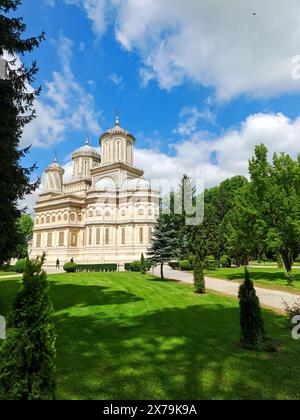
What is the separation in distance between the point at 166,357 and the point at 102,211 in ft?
139

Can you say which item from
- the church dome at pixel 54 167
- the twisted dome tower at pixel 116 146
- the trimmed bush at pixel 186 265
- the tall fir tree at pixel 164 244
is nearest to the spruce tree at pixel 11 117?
the tall fir tree at pixel 164 244

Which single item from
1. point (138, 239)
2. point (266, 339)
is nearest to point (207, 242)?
point (138, 239)

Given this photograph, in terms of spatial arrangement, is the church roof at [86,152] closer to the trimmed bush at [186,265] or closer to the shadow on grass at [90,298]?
the trimmed bush at [186,265]

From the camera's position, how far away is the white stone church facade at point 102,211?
4556 cm

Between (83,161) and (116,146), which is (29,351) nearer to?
(116,146)

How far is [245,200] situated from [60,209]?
39.5 meters

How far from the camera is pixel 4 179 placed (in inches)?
400

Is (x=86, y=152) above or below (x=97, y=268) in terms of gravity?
above

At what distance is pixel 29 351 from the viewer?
3674 millimetres

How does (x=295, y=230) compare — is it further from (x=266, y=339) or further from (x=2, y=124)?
(x=2, y=124)

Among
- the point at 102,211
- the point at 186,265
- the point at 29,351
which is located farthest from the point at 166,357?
the point at 102,211

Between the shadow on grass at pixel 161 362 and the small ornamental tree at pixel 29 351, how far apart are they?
1198 mm

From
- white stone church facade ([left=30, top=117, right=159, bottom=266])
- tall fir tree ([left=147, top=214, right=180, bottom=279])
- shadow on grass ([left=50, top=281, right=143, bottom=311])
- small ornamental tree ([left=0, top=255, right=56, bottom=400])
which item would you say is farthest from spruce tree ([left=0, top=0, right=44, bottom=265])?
white stone church facade ([left=30, top=117, right=159, bottom=266])

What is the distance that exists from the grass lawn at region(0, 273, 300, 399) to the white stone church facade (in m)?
32.1
